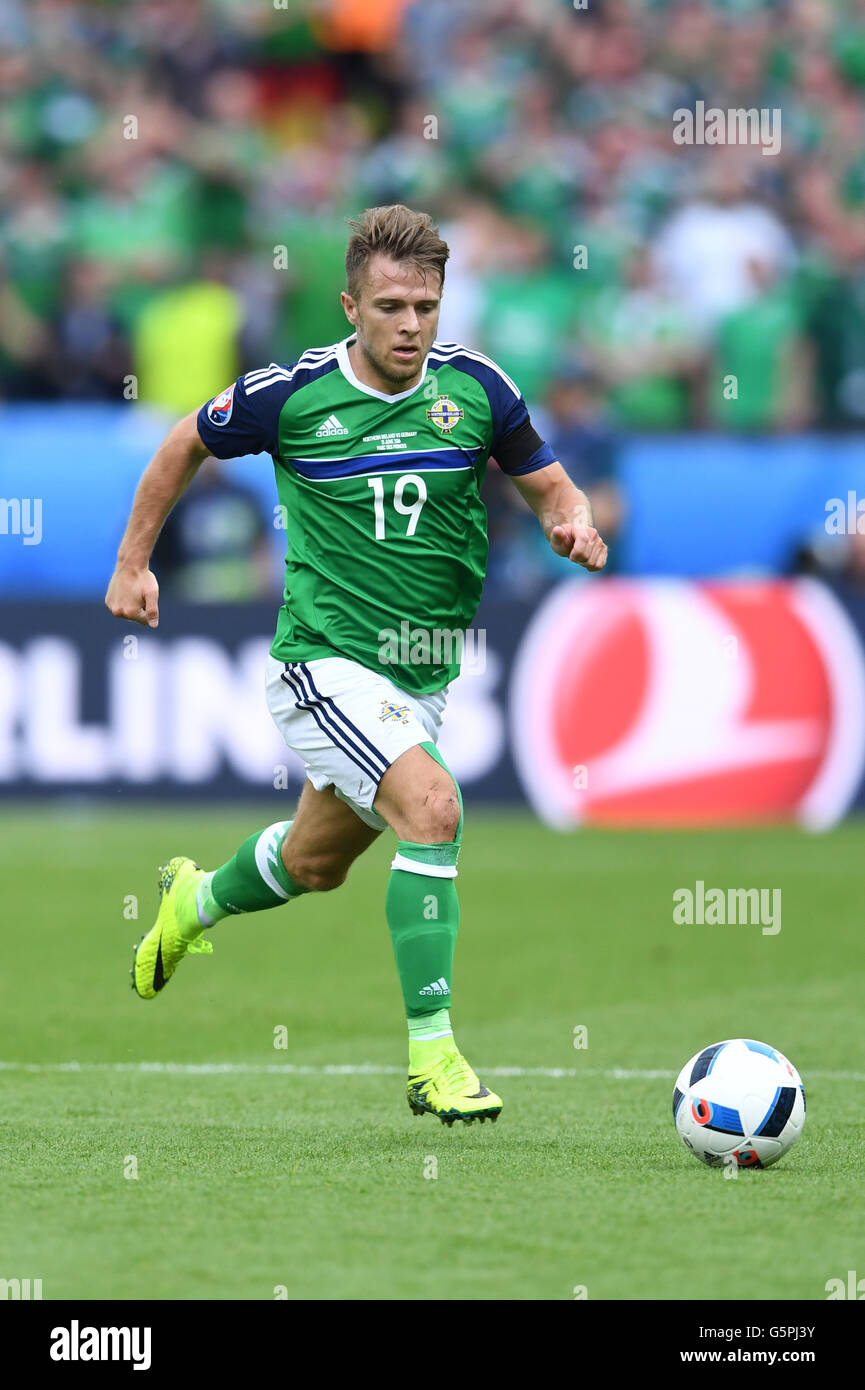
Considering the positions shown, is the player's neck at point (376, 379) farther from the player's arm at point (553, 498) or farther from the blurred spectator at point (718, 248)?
the blurred spectator at point (718, 248)

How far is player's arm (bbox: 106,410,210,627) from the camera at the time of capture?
6.34m

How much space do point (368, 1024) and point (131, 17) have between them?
13.1 meters

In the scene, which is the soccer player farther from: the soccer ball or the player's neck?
the soccer ball

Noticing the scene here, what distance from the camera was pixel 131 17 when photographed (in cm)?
1889

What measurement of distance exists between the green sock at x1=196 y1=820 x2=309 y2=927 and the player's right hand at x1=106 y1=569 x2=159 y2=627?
2.62 ft

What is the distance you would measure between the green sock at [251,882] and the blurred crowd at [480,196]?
7.43 m

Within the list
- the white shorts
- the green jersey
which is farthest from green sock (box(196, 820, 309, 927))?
the green jersey

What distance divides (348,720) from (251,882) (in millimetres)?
912

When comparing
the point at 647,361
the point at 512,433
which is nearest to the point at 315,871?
the point at 512,433

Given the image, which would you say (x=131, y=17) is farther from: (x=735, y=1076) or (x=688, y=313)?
(x=735, y=1076)

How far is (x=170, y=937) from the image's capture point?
7.11 m

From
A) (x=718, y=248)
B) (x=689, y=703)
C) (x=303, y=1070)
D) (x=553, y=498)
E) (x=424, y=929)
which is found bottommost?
(x=303, y=1070)

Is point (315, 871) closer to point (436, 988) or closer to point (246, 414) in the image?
point (436, 988)

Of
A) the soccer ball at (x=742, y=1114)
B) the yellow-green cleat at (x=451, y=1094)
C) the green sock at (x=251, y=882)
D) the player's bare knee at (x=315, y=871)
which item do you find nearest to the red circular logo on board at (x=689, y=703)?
the green sock at (x=251, y=882)
